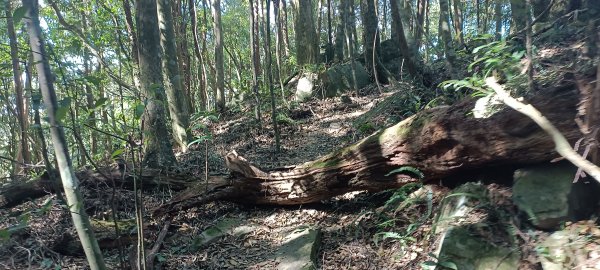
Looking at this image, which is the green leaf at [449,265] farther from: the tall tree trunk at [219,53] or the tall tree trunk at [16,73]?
the tall tree trunk at [219,53]

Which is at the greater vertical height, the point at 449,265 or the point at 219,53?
the point at 219,53

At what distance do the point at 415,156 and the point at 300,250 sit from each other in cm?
158

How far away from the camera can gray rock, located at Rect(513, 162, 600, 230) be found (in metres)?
3.00

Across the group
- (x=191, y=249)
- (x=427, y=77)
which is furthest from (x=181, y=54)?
(x=191, y=249)

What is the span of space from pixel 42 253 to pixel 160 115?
2602 millimetres

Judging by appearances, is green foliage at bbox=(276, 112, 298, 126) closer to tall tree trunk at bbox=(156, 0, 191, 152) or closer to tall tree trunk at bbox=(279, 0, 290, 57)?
tall tree trunk at bbox=(156, 0, 191, 152)

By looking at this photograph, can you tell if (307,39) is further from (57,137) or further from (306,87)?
(57,137)

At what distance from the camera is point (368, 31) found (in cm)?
1121

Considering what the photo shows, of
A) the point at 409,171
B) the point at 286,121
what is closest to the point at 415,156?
the point at 409,171

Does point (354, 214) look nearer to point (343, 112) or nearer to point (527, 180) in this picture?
point (527, 180)

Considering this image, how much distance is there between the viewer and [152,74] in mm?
6184

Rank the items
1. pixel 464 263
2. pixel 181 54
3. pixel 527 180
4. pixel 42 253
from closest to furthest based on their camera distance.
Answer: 1. pixel 464 263
2. pixel 527 180
3. pixel 42 253
4. pixel 181 54

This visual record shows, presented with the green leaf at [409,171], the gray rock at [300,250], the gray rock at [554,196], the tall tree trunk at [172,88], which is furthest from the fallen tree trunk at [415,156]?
the tall tree trunk at [172,88]

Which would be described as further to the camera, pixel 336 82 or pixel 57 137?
pixel 336 82
